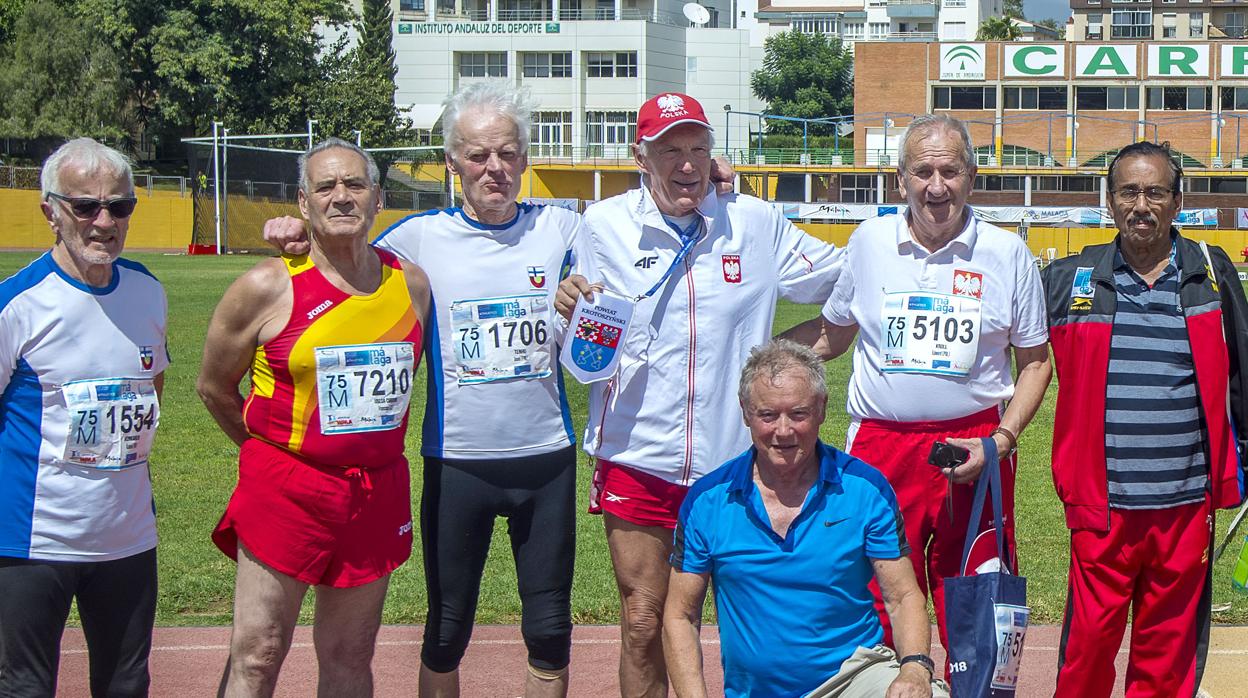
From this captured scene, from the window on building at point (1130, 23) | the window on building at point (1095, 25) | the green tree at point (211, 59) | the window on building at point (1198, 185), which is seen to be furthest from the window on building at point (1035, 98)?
the green tree at point (211, 59)

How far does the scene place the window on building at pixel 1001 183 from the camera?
229 feet

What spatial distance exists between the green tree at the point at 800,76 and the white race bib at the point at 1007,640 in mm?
98297

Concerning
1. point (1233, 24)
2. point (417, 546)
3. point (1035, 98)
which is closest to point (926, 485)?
point (417, 546)

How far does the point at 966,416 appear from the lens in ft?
14.5

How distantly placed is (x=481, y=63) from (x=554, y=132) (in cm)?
628

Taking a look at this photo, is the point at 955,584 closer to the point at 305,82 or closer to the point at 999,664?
the point at 999,664

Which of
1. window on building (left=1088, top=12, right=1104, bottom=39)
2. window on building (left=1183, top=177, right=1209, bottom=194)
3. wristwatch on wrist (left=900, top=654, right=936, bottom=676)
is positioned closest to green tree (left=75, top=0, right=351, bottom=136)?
window on building (left=1183, top=177, right=1209, bottom=194)

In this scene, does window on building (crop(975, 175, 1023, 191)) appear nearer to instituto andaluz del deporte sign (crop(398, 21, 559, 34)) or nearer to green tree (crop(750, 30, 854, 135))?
instituto andaluz del deporte sign (crop(398, 21, 559, 34))

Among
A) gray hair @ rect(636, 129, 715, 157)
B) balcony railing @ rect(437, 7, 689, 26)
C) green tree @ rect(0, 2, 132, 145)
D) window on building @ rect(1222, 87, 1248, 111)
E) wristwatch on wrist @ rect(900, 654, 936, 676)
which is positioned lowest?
wristwatch on wrist @ rect(900, 654, 936, 676)

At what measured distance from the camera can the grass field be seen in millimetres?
6711

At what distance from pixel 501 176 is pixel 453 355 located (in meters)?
0.60

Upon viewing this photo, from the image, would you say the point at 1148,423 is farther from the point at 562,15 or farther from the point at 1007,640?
the point at 562,15

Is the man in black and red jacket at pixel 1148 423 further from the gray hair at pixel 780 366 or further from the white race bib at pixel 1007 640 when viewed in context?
the gray hair at pixel 780 366

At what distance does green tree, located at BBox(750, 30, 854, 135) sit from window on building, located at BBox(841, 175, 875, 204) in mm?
29140
